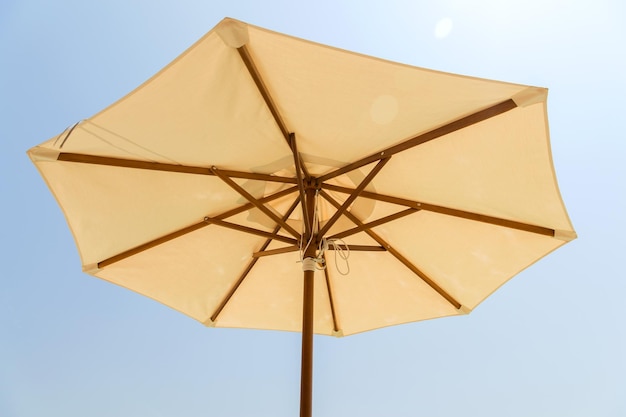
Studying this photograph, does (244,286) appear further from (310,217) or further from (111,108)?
(111,108)

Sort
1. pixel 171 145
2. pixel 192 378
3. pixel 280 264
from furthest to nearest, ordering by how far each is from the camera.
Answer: pixel 192 378 < pixel 280 264 < pixel 171 145

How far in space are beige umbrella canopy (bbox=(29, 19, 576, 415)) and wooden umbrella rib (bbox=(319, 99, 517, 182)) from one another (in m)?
0.01

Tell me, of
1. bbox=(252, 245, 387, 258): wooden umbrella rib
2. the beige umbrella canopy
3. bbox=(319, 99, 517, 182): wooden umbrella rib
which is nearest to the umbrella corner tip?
the beige umbrella canopy

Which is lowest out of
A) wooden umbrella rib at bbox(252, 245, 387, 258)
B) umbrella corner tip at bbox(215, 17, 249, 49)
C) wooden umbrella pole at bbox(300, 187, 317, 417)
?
wooden umbrella pole at bbox(300, 187, 317, 417)

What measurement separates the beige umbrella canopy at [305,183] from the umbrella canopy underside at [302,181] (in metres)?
0.01

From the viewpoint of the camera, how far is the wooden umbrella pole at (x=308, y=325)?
8.29 ft

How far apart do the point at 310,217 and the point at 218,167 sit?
32.2 inches

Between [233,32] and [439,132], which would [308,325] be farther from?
[233,32]

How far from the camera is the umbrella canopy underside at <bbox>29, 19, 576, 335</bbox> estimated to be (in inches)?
86.5

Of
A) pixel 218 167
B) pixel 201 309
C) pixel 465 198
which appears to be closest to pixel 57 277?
pixel 201 309

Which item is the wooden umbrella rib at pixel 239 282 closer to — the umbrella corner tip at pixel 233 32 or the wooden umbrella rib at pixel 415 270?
the wooden umbrella rib at pixel 415 270

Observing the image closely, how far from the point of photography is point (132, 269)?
11.6ft

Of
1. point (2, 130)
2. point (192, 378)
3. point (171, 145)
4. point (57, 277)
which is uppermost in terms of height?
point (2, 130)

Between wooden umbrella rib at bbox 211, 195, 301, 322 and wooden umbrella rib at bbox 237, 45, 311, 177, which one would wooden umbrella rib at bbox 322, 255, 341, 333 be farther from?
wooden umbrella rib at bbox 237, 45, 311, 177
